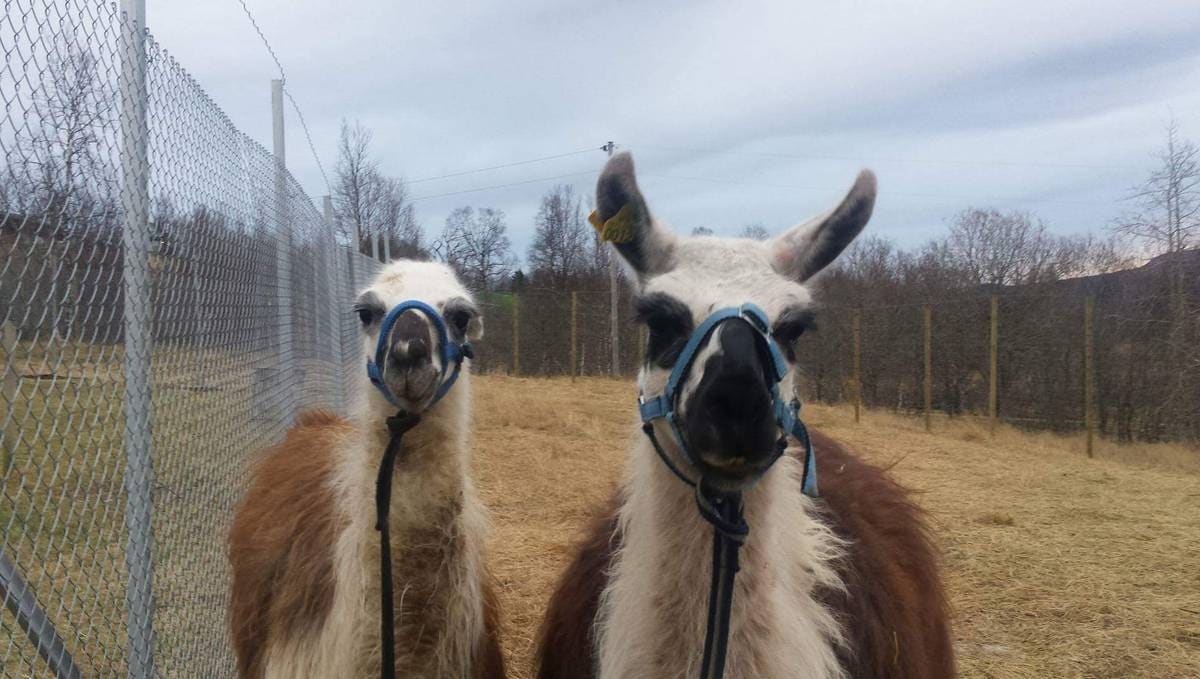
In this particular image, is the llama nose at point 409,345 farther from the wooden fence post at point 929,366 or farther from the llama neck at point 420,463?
the wooden fence post at point 929,366

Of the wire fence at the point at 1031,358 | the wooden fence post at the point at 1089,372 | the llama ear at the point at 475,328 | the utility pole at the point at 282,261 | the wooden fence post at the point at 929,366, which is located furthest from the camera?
the wooden fence post at the point at 929,366

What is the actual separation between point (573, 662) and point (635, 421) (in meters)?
0.94

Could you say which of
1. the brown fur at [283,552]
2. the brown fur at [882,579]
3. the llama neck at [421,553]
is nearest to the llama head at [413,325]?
the llama neck at [421,553]

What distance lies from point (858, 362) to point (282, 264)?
13.2 metres

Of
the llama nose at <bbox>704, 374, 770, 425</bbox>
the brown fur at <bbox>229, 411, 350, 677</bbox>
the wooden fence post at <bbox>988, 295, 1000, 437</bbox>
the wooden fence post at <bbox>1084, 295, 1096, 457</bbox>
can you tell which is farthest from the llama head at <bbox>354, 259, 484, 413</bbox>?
the wooden fence post at <bbox>988, 295, 1000, 437</bbox>

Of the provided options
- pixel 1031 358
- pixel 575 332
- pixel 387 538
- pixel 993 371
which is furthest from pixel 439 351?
pixel 575 332

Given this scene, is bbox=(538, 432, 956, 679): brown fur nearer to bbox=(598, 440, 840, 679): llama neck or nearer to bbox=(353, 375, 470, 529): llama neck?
bbox=(598, 440, 840, 679): llama neck

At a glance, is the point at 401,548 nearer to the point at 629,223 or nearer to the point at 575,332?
the point at 629,223

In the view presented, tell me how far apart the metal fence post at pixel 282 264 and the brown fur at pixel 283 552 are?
1.21m

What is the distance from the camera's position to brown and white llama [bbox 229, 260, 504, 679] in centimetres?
261

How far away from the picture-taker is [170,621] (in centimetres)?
334

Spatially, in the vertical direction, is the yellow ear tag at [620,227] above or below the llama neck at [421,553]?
above

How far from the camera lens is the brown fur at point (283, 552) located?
2.87m

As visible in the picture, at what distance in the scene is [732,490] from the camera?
6.13ft
